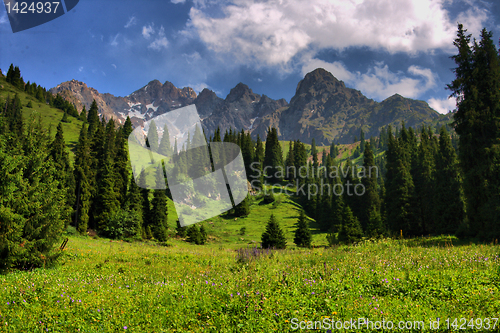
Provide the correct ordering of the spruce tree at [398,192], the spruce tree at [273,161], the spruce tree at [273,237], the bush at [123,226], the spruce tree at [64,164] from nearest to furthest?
the spruce tree at [273,237] < the spruce tree at [64,164] < the bush at [123,226] < the spruce tree at [398,192] < the spruce tree at [273,161]

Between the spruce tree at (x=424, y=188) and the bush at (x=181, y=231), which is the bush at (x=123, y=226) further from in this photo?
the spruce tree at (x=424, y=188)

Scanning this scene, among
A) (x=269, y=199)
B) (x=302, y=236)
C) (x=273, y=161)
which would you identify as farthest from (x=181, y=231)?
(x=273, y=161)

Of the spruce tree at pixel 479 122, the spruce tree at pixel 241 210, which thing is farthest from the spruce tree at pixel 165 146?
the spruce tree at pixel 479 122

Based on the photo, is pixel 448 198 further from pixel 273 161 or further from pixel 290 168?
pixel 273 161

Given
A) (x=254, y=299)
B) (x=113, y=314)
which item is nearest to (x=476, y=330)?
(x=254, y=299)

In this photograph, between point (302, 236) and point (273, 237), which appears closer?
point (273, 237)

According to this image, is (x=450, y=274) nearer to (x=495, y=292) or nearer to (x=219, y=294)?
(x=495, y=292)

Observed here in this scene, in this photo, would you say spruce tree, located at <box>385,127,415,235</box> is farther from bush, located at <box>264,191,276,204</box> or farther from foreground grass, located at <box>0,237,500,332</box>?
bush, located at <box>264,191,276,204</box>

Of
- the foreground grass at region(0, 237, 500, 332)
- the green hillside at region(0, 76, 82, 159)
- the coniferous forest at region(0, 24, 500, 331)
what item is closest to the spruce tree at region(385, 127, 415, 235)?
the coniferous forest at region(0, 24, 500, 331)

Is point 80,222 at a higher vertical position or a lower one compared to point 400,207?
lower

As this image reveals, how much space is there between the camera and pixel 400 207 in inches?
1629

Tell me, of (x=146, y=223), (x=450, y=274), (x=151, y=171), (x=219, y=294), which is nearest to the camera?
(x=219, y=294)

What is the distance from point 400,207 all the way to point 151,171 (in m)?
69.3

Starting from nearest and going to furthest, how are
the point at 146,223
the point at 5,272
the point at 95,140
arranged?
the point at 5,272 → the point at 146,223 → the point at 95,140
